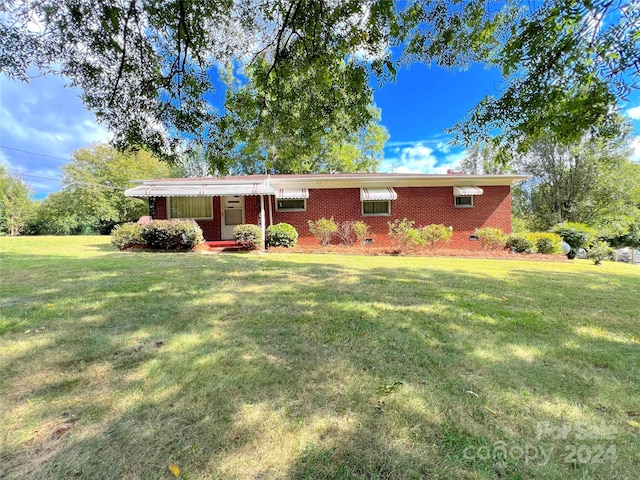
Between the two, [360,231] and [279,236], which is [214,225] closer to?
[279,236]

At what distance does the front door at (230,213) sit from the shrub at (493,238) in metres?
10.9

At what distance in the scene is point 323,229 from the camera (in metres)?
12.8

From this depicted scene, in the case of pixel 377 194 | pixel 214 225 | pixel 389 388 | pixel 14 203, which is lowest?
pixel 389 388

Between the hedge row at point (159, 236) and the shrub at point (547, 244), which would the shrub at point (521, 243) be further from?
the hedge row at point (159, 236)

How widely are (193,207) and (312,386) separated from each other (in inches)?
542

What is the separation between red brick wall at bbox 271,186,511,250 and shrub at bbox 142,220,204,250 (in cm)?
425

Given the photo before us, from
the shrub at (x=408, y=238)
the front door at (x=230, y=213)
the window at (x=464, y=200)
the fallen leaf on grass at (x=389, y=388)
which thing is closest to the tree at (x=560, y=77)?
the fallen leaf on grass at (x=389, y=388)

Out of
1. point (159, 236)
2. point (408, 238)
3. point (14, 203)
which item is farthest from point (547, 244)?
point (14, 203)

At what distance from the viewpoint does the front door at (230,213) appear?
14.4 metres

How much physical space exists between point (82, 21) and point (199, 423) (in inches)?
194

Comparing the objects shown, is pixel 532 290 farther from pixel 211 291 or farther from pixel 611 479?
pixel 211 291

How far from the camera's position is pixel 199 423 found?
183 cm

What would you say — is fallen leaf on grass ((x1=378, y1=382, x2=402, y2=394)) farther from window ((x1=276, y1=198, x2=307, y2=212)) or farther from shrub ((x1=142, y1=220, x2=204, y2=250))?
window ((x1=276, y1=198, x2=307, y2=212))

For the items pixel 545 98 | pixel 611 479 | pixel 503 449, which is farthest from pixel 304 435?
pixel 545 98
